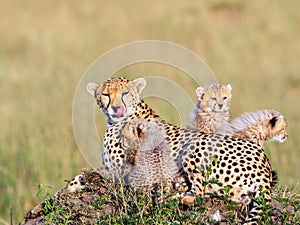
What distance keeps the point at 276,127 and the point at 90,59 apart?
8.29 m

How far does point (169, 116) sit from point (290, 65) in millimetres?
3739

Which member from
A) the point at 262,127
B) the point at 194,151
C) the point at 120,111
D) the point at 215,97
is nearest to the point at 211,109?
the point at 215,97

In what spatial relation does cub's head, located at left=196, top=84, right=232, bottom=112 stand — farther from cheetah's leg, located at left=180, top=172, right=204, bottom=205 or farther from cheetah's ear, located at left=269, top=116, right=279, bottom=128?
cheetah's leg, located at left=180, top=172, right=204, bottom=205

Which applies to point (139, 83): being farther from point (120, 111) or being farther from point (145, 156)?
point (145, 156)

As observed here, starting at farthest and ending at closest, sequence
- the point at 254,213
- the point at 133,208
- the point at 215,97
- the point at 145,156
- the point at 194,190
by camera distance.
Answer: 1. the point at 215,97
2. the point at 145,156
3. the point at 133,208
4. the point at 194,190
5. the point at 254,213

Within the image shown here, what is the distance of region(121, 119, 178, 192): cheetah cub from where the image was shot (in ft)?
15.3

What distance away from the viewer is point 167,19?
15250mm

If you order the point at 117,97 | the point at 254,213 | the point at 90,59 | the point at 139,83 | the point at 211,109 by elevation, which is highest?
the point at 90,59

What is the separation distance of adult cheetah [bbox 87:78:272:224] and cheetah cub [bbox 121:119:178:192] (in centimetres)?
5

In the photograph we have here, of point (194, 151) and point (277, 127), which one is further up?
point (277, 127)

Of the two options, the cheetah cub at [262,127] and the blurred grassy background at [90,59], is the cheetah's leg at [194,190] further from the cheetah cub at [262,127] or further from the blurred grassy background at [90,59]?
the blurred grassy background at [90,59]

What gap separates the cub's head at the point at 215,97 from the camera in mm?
5578

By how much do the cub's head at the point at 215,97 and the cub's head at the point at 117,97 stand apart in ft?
2.37

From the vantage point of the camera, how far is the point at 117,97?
192 inches
